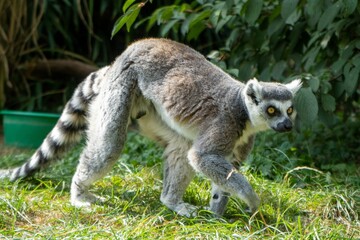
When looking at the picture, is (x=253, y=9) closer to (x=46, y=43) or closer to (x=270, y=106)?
(x=270, y=106)

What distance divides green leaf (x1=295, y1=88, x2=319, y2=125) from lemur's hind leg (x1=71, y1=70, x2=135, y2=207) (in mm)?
1520

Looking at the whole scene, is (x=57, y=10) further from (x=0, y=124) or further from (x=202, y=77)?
(x=202, y=77)

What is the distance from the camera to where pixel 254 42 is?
23.8 ft

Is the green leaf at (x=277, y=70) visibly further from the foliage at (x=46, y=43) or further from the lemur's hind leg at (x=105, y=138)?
the foliage at (x=46, y=43)

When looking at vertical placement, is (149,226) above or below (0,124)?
above

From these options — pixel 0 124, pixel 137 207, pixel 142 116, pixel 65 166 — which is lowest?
pixel 0 124

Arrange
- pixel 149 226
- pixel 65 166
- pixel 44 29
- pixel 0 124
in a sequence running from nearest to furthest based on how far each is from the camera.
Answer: pixel 149 226 < pixel 65 166 < pixel 0 124 < pixel 44 29

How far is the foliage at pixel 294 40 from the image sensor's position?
6090 millimetres

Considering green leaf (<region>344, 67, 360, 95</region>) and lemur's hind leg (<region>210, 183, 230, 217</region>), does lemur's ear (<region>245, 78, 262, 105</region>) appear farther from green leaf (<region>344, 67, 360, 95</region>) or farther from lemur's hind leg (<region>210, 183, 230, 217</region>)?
green leaf (<region>344, 67, 360, 95</region>)

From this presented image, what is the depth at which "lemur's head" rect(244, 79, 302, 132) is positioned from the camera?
5.12 metres

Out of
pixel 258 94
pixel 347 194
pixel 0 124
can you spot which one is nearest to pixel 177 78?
pixel 258 94

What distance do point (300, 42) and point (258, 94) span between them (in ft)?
7.77

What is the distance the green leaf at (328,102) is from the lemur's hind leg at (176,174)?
4.91 ft

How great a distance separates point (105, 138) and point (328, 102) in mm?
2227
